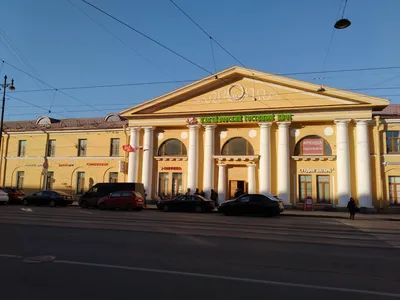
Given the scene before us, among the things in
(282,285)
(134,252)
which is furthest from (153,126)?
(282,285)

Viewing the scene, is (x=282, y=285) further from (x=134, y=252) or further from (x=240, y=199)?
(x=240, y=199)

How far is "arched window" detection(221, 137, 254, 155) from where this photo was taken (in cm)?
2934

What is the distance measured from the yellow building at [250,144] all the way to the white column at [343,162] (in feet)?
0.25

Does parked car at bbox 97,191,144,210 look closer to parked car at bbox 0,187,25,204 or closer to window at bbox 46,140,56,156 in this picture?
parked car at bbox 0,187,25,204

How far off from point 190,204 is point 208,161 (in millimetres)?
6625

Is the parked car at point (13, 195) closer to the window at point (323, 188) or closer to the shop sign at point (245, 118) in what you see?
the shop sign at point (245, 118)

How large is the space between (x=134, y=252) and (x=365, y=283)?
16.7ft

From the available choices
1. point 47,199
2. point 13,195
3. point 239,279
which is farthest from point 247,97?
point 239,279

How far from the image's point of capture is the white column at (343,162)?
25.8 metres

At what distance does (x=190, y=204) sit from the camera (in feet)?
77.4

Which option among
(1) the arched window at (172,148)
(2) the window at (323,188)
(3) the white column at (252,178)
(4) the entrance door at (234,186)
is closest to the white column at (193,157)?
(1) the arched window at (172,148)

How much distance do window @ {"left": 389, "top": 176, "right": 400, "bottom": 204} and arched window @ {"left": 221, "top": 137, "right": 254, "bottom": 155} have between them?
1115 cm

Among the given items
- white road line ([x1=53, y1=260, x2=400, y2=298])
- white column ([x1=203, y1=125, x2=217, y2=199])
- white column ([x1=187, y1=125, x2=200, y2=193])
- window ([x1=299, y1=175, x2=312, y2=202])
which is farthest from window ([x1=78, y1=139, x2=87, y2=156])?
white road line ([x1=53, y1=260, x2=400, y2=298])

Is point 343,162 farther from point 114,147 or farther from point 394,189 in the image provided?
point 114,147
